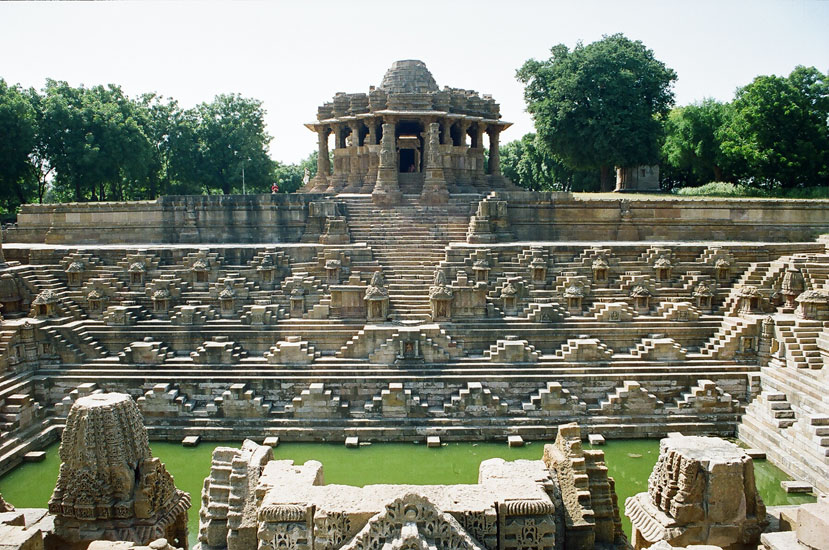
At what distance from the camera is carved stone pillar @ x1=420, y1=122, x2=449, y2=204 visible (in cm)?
2083

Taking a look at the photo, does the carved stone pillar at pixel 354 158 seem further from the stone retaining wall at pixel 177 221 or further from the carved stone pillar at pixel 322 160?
the stone retaining wall at pixel 177 221

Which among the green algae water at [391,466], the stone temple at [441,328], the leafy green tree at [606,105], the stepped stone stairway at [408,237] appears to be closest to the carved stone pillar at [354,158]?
the stepped stone stairway at [408,237]

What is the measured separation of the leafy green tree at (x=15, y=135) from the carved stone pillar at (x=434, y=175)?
17.0 meters

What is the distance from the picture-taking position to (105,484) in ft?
24.2

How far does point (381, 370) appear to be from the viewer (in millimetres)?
13367

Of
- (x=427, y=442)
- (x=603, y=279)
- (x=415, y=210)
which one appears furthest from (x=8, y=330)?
(x=603, y=279)

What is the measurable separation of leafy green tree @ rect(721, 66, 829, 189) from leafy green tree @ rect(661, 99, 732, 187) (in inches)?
210

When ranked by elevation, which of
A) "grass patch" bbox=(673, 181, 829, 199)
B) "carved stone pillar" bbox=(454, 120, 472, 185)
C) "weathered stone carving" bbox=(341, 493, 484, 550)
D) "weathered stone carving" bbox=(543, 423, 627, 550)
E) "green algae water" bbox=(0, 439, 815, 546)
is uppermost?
"carved stone pillar" bbox=(454, 120, 472, 185)

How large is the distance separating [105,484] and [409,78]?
20.4 m

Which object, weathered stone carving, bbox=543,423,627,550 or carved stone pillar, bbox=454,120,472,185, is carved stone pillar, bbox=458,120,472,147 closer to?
carved stone pillar, bbox=454,120,472,185

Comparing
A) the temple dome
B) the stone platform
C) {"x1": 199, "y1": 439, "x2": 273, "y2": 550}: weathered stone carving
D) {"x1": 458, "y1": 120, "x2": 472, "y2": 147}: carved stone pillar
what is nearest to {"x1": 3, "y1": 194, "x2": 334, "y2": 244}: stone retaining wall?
the stone platform

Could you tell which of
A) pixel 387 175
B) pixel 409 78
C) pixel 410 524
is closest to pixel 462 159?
pixel 409 78

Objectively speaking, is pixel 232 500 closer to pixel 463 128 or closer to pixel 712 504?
pixel 712 504

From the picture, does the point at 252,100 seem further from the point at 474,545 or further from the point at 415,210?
the point at 474,545
